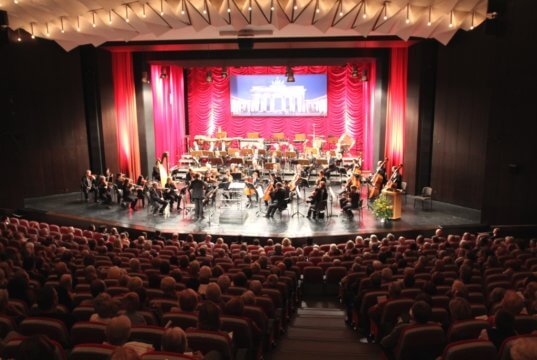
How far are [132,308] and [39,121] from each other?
530 inches

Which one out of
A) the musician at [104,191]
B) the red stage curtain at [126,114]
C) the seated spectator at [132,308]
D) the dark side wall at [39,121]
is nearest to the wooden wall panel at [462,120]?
the musician at [104,191]

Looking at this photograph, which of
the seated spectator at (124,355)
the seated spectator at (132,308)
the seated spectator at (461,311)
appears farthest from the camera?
the seated spectator at (132,308)

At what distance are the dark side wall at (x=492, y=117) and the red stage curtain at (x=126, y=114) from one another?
1087 cm

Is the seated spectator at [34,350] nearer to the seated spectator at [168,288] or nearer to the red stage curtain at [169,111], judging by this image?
the seated spectator at [168,288]

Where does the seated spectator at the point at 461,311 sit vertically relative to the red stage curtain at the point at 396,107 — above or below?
below

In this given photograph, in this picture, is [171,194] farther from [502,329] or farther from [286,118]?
[502,329]

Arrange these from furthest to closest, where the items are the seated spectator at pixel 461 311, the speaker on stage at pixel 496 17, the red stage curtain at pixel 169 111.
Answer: the red stage curtain at pixel 169 111 < the speaker on stage at pixel 496 17 < the seated spectator at pixel 461 311

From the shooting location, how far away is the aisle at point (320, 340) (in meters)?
4.80

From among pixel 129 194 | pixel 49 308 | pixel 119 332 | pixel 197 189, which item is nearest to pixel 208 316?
pixel 119 332

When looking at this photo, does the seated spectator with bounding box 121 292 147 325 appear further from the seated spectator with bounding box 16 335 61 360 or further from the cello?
the cello

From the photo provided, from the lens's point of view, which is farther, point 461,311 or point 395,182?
point 395,182

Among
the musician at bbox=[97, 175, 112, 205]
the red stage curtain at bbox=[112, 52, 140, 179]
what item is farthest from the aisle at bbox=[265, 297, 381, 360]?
the red stage curtain at bbox=[112, 52, 140, 179]

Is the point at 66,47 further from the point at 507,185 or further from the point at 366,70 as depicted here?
the point at 507,185

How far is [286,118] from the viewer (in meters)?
22.3
